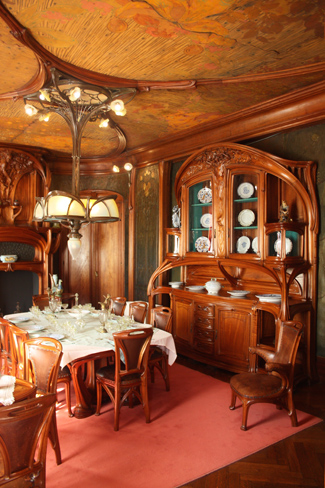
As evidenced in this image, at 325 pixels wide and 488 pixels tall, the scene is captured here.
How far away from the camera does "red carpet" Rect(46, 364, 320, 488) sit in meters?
2.58

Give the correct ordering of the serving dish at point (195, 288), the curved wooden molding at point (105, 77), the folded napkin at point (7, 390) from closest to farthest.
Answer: the folded napkin at point (7, 390), the curved wooden molding at point (105, 77), the serving dish at point (195, 288)

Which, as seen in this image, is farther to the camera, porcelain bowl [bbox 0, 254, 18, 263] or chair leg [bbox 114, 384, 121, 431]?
porcelain bowl [bbox 0, 254, 18, 263]

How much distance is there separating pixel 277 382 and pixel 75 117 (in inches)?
141

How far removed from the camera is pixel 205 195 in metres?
5.26

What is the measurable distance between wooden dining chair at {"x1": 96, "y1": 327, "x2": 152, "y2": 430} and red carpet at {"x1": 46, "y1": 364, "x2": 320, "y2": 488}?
219 millimetres

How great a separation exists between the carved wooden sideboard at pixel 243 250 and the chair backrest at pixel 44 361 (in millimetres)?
2473

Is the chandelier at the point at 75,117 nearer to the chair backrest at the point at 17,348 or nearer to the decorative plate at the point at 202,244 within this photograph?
the chair backrest at the point at 17,348

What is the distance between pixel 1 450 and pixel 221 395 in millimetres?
2744

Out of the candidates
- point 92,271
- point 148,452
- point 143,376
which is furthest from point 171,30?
point 92,271

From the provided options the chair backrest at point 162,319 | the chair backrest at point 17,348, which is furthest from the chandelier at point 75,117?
the chair backrest at point 162,319

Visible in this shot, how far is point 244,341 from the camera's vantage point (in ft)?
14.8

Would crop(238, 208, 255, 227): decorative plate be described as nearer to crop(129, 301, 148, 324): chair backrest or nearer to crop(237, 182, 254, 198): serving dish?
crop(237, 182, 254, 198): serving dish

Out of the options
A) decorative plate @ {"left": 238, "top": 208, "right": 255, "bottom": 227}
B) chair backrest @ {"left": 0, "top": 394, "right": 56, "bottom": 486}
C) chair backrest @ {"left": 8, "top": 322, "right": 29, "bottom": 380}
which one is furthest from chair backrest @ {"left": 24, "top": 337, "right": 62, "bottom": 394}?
decorative plate @ {"left": 238, "top": 208, "right": 255, "bottom": 227}

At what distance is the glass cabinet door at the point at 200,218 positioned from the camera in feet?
17.1
